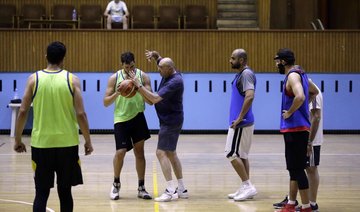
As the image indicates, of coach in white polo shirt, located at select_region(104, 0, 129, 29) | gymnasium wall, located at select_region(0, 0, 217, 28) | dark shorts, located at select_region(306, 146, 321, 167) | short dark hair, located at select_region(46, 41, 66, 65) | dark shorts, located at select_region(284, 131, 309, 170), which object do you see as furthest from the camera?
gymnasium wall, located at select_region(0, 0, 217, 28)

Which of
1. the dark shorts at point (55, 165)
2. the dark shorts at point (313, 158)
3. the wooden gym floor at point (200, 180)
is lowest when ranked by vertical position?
the wooden gym floor at point (200, 180)

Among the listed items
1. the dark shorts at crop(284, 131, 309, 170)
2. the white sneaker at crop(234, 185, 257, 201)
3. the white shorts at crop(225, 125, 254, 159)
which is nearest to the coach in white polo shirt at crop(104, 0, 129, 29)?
the white shorts at crop(225, 125, 254, 159)

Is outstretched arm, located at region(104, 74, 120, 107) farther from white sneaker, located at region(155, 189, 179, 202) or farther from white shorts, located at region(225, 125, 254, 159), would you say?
white shorts, located at region(225, 125, 254, 159)

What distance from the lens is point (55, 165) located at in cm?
614

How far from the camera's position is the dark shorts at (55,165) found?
20.0ft

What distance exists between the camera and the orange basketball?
8024mm

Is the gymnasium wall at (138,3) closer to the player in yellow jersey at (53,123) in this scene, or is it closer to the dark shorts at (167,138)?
the dark shorts at (167,138)

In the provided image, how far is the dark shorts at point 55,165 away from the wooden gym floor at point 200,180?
1.85 meters

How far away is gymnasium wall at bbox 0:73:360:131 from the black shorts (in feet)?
27.7

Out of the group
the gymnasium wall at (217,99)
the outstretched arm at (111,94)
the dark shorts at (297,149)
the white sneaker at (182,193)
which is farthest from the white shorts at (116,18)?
the dark shorts at (297,149)

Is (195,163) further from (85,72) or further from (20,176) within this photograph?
(85,72)

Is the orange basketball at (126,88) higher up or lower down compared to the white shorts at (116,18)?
lower down

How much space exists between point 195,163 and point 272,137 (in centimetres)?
508

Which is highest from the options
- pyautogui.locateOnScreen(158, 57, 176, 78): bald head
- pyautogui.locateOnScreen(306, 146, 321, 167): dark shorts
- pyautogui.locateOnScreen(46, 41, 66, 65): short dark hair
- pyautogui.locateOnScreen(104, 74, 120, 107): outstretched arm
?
pyautogui.locateOnScreen(46, 41, 66, 65): short dark hair
